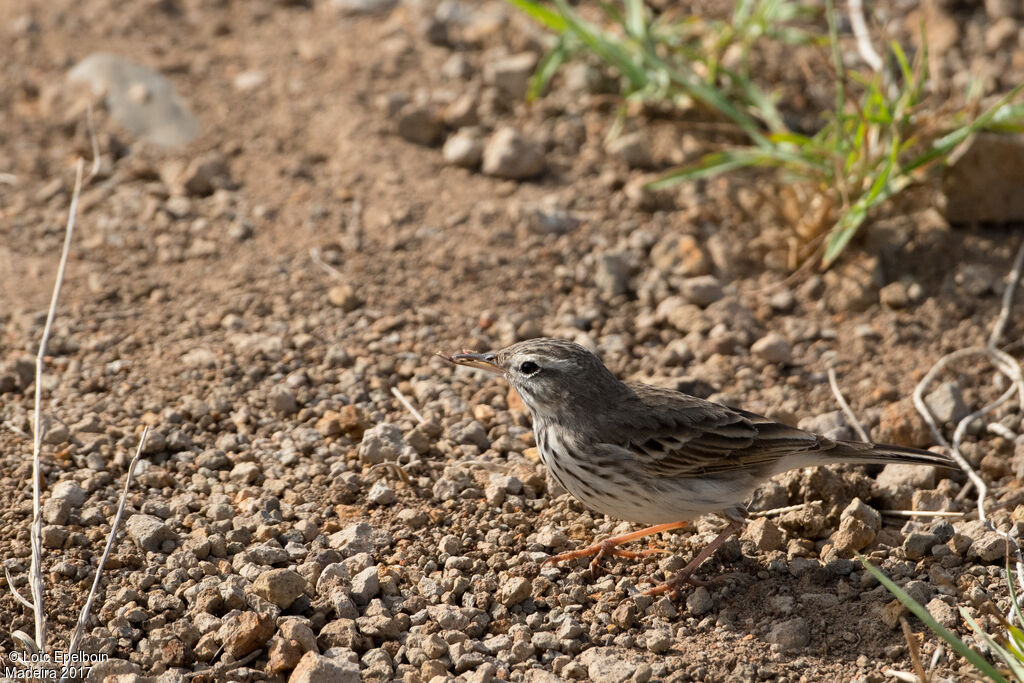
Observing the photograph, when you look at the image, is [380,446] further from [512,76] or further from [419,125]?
[512,76]

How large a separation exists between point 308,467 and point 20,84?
504 cm

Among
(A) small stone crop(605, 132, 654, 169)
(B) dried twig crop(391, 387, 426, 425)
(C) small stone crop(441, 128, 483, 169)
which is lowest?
(B) dried twig crop(391, 387, 426, 425)

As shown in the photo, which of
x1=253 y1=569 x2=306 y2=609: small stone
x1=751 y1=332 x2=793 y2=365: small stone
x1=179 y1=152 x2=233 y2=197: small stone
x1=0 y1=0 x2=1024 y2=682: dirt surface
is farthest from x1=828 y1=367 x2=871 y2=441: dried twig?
x1=179 y1=152 x2=233 y2=197: small stone

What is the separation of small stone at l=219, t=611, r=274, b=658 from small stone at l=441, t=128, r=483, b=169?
4.44 m

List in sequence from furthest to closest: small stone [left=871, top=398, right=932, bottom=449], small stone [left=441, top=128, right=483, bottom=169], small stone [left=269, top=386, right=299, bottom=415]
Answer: small stone [left=441, top=128, right=483, bottom=169] < small stone [left=871, top=398, right=932, bottom=449] < small stone [left=269, top=386, right=299, bottom=415]

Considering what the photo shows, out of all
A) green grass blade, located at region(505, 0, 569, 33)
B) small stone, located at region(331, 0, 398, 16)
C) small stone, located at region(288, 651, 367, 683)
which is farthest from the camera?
small stone, located at region(331, 0, 398, 16)

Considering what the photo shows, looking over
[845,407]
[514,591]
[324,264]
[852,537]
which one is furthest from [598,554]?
[324,264]

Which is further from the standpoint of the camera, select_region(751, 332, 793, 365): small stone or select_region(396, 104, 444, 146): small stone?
select_region(396, 104, 444, 146): small stone

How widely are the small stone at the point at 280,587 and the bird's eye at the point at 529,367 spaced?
163 centimetres

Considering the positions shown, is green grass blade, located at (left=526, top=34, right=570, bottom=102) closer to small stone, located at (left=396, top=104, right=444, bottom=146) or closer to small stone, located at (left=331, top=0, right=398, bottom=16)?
small stone, located at (left=396, top=104, right=444, bottom=146)

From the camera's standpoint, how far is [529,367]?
5.98 metres

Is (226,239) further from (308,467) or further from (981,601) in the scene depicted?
(981,601)

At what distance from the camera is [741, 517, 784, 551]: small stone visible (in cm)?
579

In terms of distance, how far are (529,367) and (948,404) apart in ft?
8.57
